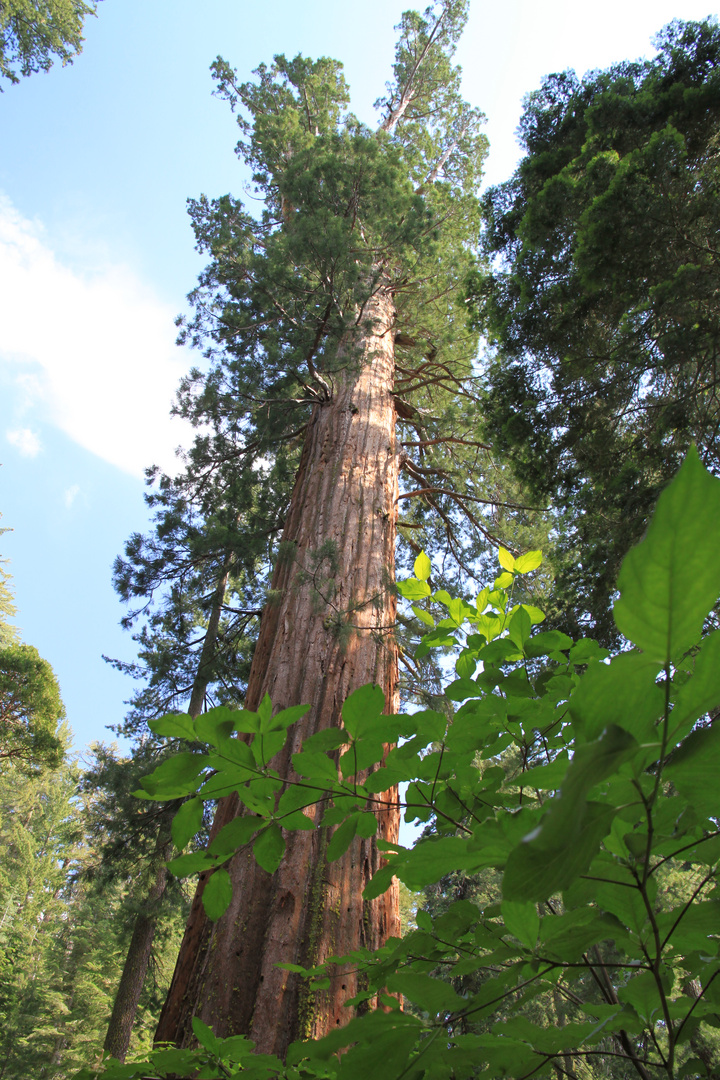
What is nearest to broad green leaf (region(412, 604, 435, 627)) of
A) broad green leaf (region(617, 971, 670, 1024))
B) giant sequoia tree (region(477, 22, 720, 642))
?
broad green leaf (region(617, 971, 670, 1024))

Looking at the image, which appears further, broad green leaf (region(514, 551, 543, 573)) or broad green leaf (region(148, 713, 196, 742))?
broad green leaf (region(514, 551, 543, 573))

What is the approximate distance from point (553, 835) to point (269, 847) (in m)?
0.58

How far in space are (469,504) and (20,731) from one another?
9199mm

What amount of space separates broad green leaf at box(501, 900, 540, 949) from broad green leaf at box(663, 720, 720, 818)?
23cm

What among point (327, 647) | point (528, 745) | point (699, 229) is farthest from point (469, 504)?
point (528, 745)

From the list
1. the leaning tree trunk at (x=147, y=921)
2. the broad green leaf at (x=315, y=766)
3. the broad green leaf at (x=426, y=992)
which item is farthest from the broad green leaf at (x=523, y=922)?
the leaning tree trunk at (x=147, y=921)

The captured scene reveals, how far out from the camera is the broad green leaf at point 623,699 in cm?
34

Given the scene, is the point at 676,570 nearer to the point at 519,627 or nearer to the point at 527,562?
the point at 519,627

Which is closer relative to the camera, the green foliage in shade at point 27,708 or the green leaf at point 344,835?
the green leaf at point 344,835

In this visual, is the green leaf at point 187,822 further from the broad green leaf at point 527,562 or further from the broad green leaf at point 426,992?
the broad green leaf at point 527,562

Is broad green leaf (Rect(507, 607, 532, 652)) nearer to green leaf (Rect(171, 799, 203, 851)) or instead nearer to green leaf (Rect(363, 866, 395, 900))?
green leaf (Rect(363, 866, 395, 900))

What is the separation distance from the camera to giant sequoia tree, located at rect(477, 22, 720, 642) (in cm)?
327

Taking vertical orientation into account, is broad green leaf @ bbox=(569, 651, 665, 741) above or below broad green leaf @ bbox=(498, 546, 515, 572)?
below

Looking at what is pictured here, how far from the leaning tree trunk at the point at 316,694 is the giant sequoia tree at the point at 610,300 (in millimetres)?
1189
